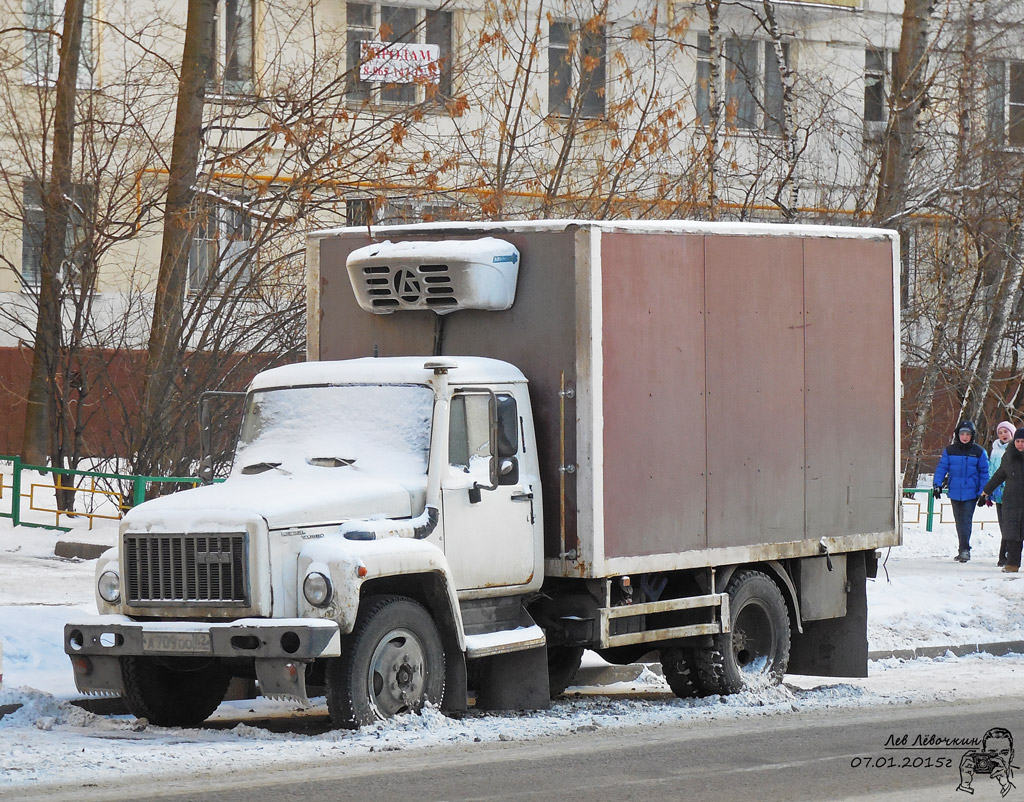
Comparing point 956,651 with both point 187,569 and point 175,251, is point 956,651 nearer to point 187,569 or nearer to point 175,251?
point 187,569

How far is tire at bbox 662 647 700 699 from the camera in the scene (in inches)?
450

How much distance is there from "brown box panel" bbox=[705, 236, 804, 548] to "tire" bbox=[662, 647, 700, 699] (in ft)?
2.76

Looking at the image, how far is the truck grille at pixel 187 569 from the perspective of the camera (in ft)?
29.8

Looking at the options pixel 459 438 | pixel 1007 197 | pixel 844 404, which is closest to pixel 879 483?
pixel 844 404

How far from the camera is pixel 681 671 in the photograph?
37.7 feet

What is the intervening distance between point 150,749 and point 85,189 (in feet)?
40.5

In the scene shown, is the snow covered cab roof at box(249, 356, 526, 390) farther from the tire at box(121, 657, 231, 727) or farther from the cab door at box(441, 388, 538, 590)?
the tire at box(121, 657, 231, 727)

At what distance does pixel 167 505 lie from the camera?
372 inches

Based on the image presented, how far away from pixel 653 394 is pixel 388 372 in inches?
68.3

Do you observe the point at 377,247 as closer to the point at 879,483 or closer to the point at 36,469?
the point at 879,483

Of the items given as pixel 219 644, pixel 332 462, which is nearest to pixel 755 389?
pixel 332 462

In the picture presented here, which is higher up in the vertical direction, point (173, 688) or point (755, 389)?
point (755, 389)

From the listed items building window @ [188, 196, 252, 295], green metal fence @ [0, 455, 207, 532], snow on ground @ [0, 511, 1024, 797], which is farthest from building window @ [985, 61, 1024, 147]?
green metal fence @ [0, 455, 207, 532]

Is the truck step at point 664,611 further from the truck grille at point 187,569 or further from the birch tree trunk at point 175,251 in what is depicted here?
the birch tree trunk at point 175,251
